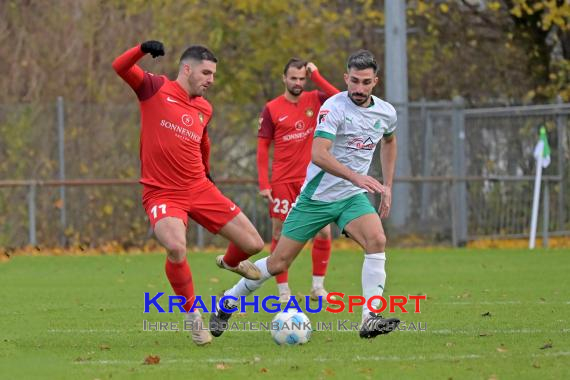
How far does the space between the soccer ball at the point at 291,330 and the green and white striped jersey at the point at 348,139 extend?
957 millimetres

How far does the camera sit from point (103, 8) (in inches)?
936

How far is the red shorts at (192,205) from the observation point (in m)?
10.1

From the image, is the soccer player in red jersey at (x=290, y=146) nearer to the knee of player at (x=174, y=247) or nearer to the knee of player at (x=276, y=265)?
the knee of player at (x=276, y=265)

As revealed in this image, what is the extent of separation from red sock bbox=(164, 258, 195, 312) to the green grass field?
1.13ft

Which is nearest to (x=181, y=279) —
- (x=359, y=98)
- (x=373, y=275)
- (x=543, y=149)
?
(x=373, y=275)

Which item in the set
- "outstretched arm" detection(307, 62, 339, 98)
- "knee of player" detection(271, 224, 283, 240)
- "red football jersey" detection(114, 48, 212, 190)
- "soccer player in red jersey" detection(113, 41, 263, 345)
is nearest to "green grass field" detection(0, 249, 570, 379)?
"soccer player in red jersey" detection(113, 41, 263, 345)

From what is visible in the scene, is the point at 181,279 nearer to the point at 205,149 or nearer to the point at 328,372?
the point at 205,149

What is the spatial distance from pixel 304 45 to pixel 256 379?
18069mm

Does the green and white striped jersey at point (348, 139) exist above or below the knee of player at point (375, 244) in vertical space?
above

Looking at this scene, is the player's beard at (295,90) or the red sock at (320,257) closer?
the player's beard at (295,90)

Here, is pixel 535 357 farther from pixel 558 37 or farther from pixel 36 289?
pixel 558 37

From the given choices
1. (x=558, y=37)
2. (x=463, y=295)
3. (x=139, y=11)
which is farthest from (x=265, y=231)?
(x=463, y=295)

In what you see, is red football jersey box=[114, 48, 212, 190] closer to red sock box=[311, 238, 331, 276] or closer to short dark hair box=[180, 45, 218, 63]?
short dark hair box=[180, 45, 218, 63]

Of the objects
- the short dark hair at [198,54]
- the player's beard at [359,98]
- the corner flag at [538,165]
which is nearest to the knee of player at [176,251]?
the short dark hair at [198,54]
